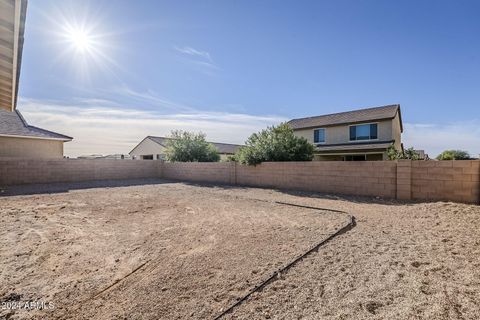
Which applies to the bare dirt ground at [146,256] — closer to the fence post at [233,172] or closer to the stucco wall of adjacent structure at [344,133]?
the fence post at [233,172]

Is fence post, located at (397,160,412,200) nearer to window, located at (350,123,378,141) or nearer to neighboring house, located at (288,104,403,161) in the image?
neighboring house, located at (288,104,403,161)

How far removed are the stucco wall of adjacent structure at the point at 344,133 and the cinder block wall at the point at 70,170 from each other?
1326cm

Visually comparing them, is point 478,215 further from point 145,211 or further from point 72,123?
→ point 72,123

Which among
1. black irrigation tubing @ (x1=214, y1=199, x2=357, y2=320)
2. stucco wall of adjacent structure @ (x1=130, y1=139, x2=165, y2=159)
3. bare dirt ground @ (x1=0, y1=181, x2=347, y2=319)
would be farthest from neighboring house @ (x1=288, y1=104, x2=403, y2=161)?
stucco wall of adjacent structure @ (x1=130, y1=139, x2=165, y2=159)

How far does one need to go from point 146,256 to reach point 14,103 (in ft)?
18.0

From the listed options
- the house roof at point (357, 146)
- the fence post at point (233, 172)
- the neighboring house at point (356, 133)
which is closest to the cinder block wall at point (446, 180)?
the fence post at point (233, 172)

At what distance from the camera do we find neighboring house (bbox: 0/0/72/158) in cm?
287

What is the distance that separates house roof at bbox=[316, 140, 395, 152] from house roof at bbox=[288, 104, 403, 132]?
5.79 feet

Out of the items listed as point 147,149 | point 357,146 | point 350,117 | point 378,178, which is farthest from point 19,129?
point 350,117

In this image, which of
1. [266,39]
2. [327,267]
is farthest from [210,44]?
[327,267]

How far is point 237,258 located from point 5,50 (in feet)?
14.8

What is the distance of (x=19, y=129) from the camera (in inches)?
582

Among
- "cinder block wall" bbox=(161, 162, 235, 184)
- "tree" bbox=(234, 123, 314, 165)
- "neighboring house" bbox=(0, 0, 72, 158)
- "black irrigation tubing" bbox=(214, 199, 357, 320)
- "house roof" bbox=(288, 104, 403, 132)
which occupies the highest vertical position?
"house roof" bbox=(288, 104, 403, 132)

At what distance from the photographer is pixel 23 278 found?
3.14 m
